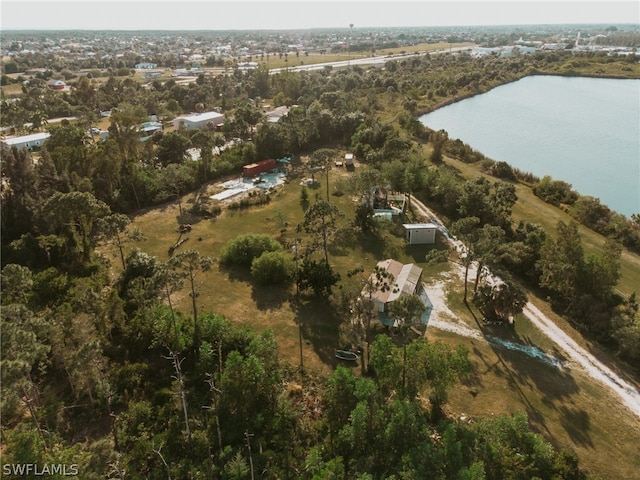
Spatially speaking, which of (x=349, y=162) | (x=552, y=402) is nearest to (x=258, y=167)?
(x=349, y=162)

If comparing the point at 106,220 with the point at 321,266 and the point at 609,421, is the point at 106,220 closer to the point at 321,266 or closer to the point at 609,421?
the point at 321,266

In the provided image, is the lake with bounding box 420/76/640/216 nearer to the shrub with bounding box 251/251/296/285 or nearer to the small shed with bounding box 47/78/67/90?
the shrub with bounding box 251/251/296/285

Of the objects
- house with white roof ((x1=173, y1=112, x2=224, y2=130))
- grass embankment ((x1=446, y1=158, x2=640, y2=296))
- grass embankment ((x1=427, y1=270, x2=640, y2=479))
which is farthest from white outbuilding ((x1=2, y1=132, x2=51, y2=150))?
grass embankment ((x1=427, y1=270, x2=640, y2=479))

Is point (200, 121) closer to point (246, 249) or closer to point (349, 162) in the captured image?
point (349, 162)

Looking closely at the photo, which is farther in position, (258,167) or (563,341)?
(258,167)

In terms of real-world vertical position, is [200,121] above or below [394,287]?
above

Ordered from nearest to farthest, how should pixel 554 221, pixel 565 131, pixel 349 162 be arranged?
pixel 554 221, pixel 349 162, pixel 565 131

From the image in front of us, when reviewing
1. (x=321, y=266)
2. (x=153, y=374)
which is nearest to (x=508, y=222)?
(x=321, y=266)
